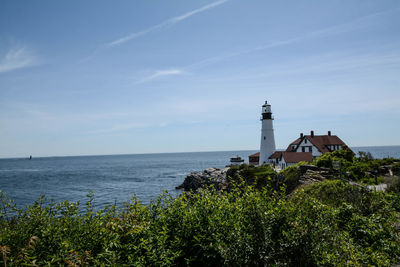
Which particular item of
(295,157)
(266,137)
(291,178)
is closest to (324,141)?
(295,157)

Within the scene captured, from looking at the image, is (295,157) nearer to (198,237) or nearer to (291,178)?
(291,178)

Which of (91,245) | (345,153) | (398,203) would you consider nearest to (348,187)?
(398,203)

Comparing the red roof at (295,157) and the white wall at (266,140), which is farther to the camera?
the white wall at (266,140)

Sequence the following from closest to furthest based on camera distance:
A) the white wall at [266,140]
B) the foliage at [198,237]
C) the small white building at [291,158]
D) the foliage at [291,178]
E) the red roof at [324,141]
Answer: the foliage at [198,237]
the foliage at [291,178]
the small white building at [291,158]
the red roof at [324,141]
the white wall at [266,140]

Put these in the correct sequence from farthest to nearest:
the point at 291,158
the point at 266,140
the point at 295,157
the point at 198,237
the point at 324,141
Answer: the point at 324,141
the point at 266,140
the point at 295,157
the point at 291,158
the point at 198,237

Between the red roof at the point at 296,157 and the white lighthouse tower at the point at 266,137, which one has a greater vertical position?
the white lighthouse tower at the point at 266,137

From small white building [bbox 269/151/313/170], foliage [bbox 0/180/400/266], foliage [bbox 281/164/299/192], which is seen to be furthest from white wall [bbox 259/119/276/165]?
foliage [bbox 0/180/400/266]

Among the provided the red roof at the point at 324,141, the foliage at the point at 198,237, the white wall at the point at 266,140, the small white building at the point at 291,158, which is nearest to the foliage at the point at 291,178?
the foliage at the point at 198,237

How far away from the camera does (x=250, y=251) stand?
4.54m

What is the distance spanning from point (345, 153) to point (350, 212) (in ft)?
74.0

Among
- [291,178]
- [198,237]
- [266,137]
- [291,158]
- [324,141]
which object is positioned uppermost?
[266,137]

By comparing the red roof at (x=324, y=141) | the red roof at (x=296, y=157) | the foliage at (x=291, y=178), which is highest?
the red roof at (x=324, y=141)

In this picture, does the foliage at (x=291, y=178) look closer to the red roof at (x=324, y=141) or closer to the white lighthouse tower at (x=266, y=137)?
the white lighthouse tower at (x=266, y=137)

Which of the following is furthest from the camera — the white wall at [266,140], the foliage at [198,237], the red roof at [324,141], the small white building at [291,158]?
the white wall at [266,140]
